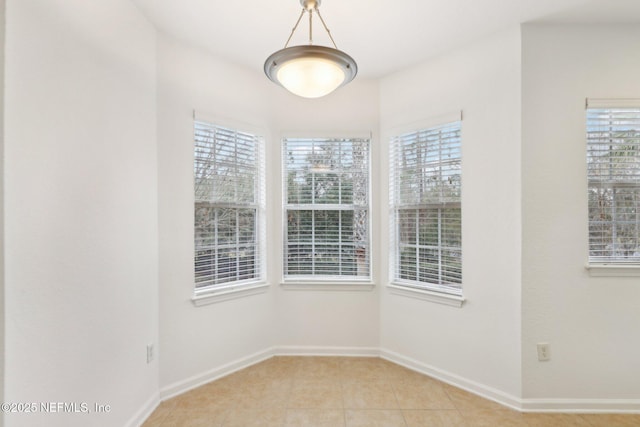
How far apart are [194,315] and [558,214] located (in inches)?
112

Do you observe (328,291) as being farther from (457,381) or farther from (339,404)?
(457,381)

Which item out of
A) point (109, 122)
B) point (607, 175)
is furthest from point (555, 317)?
point (109, 122)

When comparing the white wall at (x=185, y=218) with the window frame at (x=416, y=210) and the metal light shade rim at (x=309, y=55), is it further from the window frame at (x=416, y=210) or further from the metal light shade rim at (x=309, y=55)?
the window frame at (x=416, y=210)

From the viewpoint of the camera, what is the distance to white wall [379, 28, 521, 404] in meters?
2.40

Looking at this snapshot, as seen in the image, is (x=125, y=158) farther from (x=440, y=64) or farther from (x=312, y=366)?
(x=440, y=64)

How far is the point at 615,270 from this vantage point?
231cm

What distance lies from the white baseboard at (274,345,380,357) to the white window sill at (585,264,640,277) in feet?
6.27

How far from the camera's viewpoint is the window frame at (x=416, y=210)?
2734mm

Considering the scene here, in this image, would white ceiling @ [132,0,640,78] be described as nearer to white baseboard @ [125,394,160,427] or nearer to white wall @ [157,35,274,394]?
white wall @ [157,35,274,394]

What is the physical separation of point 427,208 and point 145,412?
104 inches

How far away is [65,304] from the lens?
Answer: 161 cm

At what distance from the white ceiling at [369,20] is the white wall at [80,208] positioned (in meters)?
0.40

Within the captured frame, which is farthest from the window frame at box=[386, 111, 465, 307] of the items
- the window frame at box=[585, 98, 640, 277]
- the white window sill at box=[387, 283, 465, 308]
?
the window frame at box=[585, 98, 640, 277]

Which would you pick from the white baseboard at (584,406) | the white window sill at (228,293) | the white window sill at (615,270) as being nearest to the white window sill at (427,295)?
the white baseboard at (584,406)
